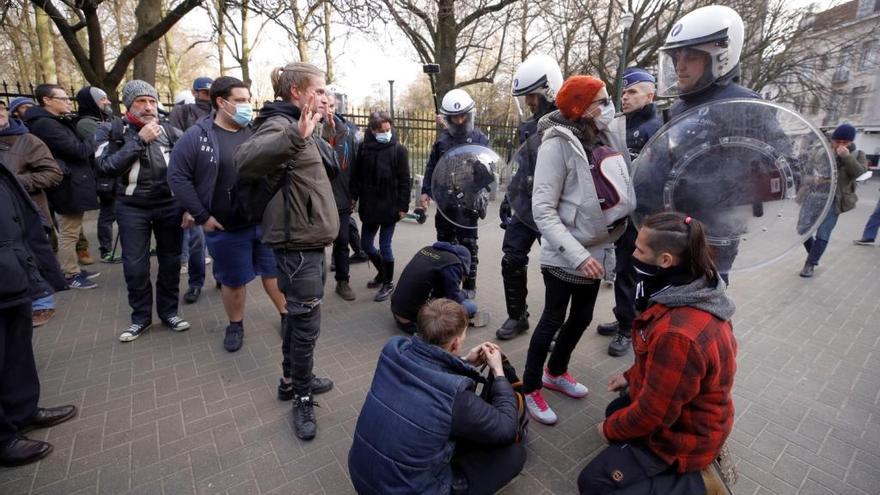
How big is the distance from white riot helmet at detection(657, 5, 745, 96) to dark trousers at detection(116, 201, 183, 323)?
147 inches

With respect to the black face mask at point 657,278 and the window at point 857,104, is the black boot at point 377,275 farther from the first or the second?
the window at point 857,104

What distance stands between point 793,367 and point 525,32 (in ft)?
55.7

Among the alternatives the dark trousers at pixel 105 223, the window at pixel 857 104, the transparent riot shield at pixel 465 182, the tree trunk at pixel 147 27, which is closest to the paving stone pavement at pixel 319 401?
the transparent riot shield at pixel 465 182

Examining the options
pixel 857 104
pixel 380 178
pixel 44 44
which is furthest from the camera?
pixel 857 104

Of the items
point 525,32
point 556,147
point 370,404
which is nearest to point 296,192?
point 370,404

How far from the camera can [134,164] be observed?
3359 millimetres

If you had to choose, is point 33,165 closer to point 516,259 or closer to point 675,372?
point 516,259

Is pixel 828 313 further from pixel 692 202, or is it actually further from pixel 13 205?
pixel 13 205

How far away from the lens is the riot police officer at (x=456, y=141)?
4.25 metres

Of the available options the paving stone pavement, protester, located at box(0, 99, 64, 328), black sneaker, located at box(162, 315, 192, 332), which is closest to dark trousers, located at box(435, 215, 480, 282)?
the paving stone pavement

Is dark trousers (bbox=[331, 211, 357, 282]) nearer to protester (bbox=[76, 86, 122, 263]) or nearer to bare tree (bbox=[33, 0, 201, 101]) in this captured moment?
protester (bbox=[76, 86, 122, 263])

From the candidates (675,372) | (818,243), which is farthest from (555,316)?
(818,243)

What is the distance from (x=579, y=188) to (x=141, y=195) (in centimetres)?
330

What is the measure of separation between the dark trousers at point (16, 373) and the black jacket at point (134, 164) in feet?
4.36
